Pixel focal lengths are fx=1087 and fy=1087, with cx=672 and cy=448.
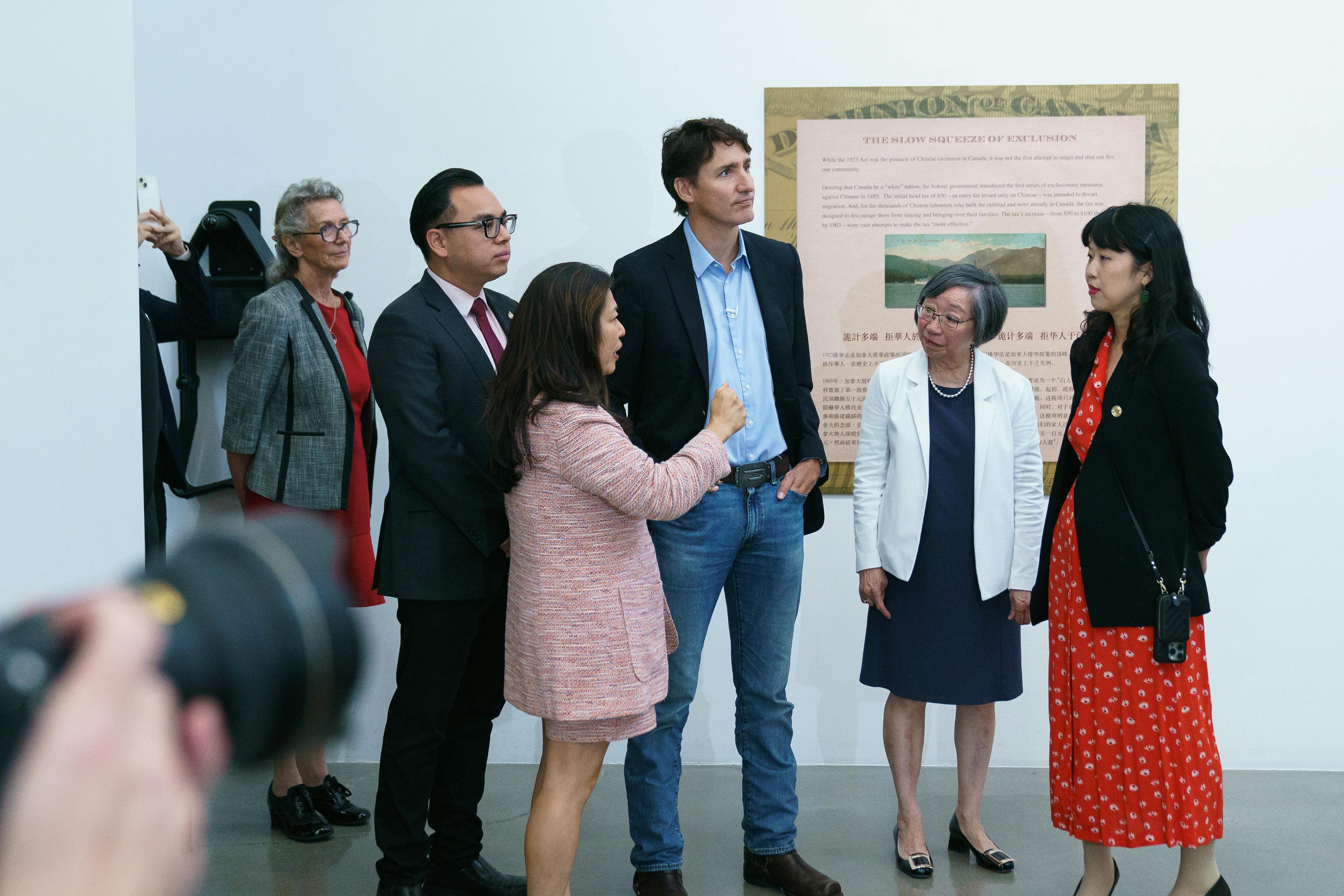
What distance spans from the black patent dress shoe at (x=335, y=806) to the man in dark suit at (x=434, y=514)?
0.63 meters

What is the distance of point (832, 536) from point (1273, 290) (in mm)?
1698

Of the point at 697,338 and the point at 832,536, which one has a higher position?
Result: the point at 697,338

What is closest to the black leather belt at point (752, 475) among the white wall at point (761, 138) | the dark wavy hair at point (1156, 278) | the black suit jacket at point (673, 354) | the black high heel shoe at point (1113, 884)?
the black suit jacket at point (673, 354)

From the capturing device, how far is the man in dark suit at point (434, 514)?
2.54m

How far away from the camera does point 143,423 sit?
9.58ft

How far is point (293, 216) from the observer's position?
10.5 ft

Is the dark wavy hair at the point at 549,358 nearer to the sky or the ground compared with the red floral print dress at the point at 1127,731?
nearer to the sky

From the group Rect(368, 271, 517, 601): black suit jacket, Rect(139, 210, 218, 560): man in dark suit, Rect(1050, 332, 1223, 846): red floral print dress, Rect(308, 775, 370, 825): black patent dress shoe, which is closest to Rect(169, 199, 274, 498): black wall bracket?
Rect(139, 210, 218, 560): man in dark suit

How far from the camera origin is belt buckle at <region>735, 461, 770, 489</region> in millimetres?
2689

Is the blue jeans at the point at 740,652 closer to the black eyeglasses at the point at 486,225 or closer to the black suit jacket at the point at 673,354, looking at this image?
the black suit jacket at the point at 673,354

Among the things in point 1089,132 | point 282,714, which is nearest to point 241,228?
point 1089,132

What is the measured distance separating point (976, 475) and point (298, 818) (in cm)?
214

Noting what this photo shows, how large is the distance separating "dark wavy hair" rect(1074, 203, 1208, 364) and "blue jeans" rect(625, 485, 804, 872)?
0.90 m

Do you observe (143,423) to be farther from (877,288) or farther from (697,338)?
(877,288)
